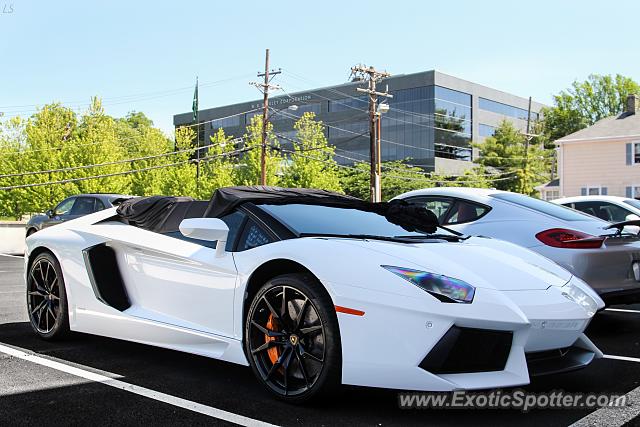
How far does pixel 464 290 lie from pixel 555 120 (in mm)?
77457

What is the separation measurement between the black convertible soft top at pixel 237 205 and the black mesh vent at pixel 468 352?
1376mm

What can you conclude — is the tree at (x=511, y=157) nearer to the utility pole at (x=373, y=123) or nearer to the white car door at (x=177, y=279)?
the utility pole at (x=373, y=123)

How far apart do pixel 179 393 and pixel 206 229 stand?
0.97 m

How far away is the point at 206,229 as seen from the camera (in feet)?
12.7

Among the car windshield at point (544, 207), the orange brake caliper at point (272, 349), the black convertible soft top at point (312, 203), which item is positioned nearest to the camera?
the orange brake caliper at point (272, 349)

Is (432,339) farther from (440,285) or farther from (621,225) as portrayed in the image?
(621,225)

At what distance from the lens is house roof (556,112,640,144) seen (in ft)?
126

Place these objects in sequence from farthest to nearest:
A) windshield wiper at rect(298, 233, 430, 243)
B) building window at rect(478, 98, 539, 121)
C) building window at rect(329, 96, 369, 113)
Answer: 1. building window at rect(478, 98, 539, 121)
2. building window at rect(329, 96, 369, 113)
3. windshield wiper at rect(298, 233, 430, 243)

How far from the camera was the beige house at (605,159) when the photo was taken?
3862cm

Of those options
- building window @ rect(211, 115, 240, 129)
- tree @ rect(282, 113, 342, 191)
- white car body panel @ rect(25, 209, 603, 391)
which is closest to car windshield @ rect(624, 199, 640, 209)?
white car body panel @ rect(25, 209, 603, 391)

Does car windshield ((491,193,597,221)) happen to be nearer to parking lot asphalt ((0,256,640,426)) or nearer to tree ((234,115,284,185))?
parking lot asphalt ((0,256,640,426))

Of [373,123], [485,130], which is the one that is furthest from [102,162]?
[485,130]

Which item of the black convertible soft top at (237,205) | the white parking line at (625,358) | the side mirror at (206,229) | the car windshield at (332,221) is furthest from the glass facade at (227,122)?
the side mirror at (206,229)

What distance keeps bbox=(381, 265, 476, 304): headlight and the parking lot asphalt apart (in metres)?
0.64
